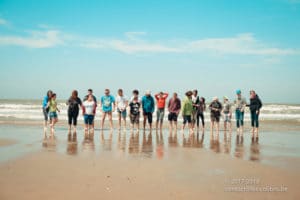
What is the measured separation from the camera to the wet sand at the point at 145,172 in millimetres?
5039

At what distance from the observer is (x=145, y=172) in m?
6.26

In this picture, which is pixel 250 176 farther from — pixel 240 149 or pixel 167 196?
pixel 240 149

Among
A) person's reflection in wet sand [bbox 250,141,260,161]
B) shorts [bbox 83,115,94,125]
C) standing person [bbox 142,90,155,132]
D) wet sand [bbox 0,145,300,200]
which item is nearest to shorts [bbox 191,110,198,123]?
standing person [bbox 142,90,155,132]

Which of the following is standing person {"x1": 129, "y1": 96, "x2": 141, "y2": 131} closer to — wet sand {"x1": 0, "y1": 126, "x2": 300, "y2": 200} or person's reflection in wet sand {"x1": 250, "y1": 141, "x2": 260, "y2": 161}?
wet sand {"x1": 0, "y1": 126, "x2": 300, "y2": 200}

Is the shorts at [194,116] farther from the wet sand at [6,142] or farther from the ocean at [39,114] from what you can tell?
the ocean at [39,114]

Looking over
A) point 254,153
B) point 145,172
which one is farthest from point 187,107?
point 145,172

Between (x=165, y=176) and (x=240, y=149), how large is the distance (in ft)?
14.5

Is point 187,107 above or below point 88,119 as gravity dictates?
above

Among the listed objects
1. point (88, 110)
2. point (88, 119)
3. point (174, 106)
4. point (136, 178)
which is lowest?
point (136, 178)

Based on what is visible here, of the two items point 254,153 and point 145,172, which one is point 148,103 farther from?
point 145,172

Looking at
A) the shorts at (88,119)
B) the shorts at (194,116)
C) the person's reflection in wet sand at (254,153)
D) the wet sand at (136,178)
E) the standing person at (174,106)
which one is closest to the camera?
the wet sand at (136,178)

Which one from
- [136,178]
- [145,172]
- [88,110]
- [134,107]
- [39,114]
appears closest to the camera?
[136,178]

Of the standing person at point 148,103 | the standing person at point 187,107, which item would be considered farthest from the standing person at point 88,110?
the standing person at point 187,107

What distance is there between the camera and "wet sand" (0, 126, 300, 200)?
5039 mm
